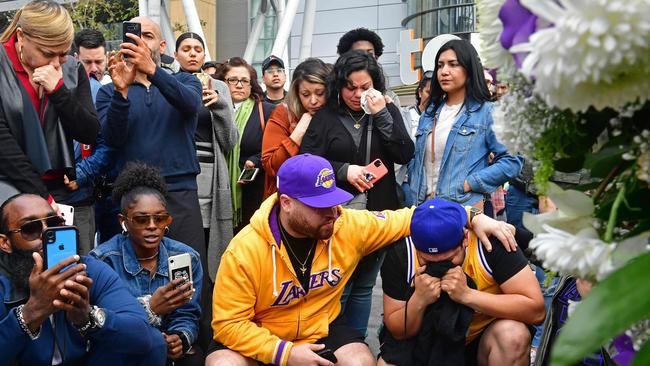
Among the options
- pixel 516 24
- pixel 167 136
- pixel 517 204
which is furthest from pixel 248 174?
pixel 516 24

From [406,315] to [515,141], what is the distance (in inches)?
95.3

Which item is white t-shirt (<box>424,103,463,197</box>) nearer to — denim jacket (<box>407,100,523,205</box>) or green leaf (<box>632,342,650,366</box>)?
denim jacket (<box>407,100,523,205</box>)

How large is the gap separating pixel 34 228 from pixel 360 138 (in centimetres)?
191

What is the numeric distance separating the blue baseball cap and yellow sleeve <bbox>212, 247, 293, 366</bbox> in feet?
2.53

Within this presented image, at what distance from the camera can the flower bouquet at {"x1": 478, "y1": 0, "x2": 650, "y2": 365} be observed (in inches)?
36.9

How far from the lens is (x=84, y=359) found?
10.7 feet

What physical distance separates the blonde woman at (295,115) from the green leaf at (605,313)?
3.75m

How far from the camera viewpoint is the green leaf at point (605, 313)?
90 centimetres

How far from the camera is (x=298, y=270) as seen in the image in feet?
12.4

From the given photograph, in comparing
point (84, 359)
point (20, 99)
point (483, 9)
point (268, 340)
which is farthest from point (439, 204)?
point (483, 9)

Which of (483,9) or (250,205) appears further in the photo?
(250,205)

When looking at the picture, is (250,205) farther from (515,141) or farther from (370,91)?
(515,141)

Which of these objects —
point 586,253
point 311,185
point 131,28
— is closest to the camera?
point 586,253

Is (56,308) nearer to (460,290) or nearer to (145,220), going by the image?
(145,220)
